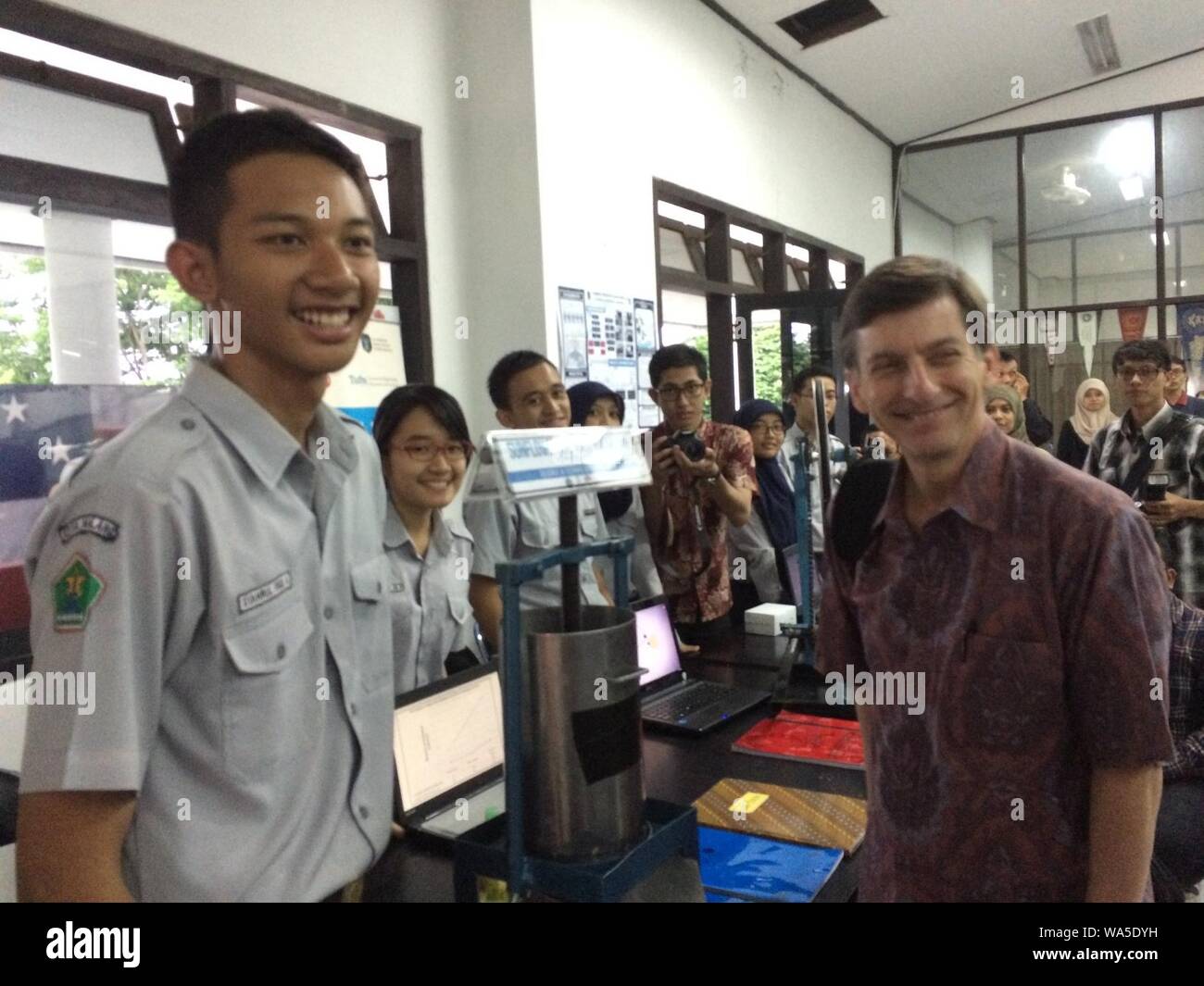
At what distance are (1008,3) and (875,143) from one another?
2058mm

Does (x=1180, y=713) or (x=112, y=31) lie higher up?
(x=112, y=31)

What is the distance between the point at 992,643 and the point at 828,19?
17.4 feet

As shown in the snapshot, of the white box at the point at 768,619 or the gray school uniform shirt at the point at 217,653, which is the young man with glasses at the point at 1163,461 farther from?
the gray school uniform shirt at the point at 217,653

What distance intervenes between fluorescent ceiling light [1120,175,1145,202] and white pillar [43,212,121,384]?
298 inches

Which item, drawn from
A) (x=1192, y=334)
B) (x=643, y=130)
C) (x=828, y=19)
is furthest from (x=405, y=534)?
(x=1192, y=334)

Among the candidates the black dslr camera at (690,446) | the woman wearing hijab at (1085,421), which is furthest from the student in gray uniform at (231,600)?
the woman wearing hijab at (1085,421)

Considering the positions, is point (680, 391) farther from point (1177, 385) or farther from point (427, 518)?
point (1177, 385)

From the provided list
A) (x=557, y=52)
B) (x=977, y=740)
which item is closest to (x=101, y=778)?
(x=977, y=740)

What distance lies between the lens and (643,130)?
4.17 meters

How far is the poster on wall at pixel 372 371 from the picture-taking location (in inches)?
121

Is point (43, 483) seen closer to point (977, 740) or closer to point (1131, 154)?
→ point (977, 740)

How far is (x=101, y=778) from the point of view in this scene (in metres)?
0.75

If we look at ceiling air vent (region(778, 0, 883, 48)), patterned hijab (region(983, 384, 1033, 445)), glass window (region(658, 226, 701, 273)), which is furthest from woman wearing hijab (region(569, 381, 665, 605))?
ceiling air vent (region(778, 0, 883, 48))

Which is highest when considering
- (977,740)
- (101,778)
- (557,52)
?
(557,52)
